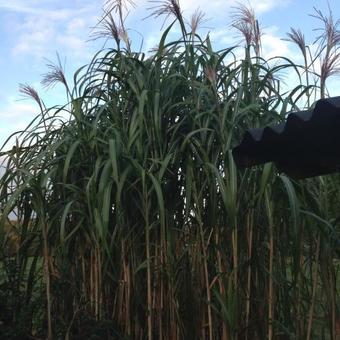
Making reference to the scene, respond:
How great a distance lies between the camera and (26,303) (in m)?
4.07

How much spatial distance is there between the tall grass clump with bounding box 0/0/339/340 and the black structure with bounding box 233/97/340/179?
21 cm

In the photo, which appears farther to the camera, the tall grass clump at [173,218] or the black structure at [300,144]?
the tall grass clump at [173,218]

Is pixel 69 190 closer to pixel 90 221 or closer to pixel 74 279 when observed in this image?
pixel 90 221

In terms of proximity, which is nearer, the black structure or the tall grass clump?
the black structure

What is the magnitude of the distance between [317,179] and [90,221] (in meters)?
1.42

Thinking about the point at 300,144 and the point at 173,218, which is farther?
the point at 173,218

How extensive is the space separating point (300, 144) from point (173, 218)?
3.58 feet

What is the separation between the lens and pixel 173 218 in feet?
12.1

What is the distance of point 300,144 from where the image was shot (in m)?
2.89

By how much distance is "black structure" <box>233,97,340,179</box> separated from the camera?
92.5 inches

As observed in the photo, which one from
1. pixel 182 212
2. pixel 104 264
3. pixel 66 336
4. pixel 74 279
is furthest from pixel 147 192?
pixel 66 336

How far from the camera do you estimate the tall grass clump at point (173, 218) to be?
3.47 meters

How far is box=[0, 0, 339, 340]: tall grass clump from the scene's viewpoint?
3.47 metres

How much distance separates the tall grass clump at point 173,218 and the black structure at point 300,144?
0.21 metres
